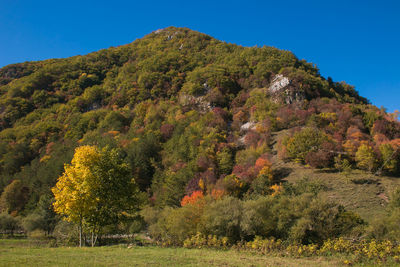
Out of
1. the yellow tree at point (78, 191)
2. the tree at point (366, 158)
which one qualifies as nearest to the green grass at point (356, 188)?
the tree at point (366, 158)

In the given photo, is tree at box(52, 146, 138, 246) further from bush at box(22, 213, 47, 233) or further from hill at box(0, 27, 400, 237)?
bush at box(22, 213, 47, 233)

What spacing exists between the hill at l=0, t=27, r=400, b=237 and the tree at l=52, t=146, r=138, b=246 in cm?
2601

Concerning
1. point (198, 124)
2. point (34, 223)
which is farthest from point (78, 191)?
point (198, 124)

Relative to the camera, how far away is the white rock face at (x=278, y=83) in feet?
283

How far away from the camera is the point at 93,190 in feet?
79.2

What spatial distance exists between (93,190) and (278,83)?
78.3 metres

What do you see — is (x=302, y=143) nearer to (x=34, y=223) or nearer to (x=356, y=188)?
(x=356, y=188)

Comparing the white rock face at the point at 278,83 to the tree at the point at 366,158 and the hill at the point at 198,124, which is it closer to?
the hill at the point at 198,124

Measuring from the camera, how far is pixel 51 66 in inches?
5536

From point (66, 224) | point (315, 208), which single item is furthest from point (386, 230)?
point (66, 224)

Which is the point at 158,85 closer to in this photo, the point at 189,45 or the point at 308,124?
the point at 189,45

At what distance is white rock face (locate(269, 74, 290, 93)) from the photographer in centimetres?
8616

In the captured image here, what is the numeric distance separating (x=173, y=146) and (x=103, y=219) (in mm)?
53210

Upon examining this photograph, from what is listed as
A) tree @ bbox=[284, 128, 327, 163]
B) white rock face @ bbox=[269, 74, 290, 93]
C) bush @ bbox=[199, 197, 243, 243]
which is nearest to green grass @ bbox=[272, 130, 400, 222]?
tree @ bbox=[284, 128, 327, 163]
